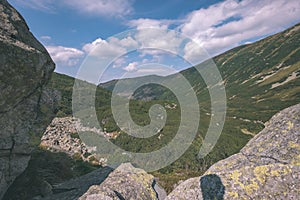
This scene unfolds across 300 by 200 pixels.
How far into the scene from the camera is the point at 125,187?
8016mm

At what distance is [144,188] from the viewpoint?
8391 millimetres

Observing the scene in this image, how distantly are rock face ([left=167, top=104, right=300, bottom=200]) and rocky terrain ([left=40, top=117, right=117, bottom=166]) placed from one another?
39.8 feet

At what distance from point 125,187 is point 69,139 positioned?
67.8ft

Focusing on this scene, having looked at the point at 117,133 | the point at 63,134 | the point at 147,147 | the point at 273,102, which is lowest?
the point at 273,102

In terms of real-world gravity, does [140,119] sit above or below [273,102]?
above

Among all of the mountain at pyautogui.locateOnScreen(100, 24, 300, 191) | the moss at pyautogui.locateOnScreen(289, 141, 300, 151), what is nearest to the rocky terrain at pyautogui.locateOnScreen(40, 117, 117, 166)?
the mountain at pyautogui.locateOnScreen(100, 24, 300, 191)

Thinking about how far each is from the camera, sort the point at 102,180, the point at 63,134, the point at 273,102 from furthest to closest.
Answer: the point at 273,102, the point at 63,134, the point at 102,180

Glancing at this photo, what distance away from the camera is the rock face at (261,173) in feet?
19.6

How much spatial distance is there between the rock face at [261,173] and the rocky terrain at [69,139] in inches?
478

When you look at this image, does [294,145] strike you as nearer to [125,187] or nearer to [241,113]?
[125,187]

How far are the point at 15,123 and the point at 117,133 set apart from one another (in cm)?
3832

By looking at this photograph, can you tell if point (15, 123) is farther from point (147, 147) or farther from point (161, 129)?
point (161, 129)

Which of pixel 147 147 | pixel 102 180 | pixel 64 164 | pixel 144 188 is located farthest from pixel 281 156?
pixel 147 147

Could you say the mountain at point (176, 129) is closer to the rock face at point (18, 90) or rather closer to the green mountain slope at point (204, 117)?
the green mountain slope at point (204, 117)
